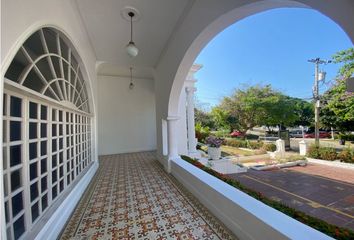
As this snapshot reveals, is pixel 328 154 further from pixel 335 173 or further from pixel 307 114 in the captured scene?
pixel 307 114

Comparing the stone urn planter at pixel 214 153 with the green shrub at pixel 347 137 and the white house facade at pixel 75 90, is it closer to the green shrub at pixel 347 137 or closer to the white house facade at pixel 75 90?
the white house facade at pixel 75 90

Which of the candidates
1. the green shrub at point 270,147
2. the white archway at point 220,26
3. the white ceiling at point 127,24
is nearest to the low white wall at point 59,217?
the white archway at point 220,26

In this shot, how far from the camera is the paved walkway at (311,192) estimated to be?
3.91 m

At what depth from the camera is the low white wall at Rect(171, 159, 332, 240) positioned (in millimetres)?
1521

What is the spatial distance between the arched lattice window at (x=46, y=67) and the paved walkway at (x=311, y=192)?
232 inches

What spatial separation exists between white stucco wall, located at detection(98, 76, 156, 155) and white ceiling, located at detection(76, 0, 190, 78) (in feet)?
8.97

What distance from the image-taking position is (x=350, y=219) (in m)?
3.63

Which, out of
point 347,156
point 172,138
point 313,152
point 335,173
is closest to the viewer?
point 172,138

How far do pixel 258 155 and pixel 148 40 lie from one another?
10.6 metres

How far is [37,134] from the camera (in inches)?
86.0

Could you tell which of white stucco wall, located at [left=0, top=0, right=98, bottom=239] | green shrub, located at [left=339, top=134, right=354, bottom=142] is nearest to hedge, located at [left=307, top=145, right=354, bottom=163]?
green shrub, located at [left=339, top=134, right=354, bottom=142]

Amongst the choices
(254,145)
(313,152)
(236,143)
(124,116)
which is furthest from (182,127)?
(236,143)

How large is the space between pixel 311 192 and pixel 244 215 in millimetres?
4920

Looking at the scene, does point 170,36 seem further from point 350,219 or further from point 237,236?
point 350,219
